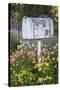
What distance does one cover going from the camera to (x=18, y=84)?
6.42 feet

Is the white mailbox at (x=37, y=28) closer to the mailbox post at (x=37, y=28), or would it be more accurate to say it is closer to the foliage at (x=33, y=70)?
the mailbox post at (x=37, y=28)

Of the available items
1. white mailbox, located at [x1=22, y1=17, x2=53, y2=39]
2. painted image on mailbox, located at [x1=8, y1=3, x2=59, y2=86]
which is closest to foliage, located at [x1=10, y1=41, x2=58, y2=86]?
painted image on mailbox, located at [x1=8, y1=3, x2=59, y2=86]

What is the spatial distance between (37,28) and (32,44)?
13 cm

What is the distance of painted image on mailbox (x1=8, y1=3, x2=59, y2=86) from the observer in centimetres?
195

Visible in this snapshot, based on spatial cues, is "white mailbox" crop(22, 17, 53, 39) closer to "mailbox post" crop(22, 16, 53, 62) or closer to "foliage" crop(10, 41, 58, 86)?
"mailbox post" crop(22, 16, 53, 62)

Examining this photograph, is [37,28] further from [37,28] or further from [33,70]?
[33,70]

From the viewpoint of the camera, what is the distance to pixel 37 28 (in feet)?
6.51

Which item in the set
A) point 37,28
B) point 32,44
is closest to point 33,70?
point 32,44

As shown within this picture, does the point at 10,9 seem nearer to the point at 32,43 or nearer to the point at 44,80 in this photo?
the point at 32,43

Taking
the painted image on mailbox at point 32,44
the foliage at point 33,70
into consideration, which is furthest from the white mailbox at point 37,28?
the foliage at point 33,70

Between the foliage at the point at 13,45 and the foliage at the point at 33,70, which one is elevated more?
the foliage at the point at 13,45

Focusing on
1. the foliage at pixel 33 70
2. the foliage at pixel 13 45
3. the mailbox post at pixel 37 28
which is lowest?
the foliage at pixel 33 70

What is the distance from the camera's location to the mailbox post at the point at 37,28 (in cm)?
197

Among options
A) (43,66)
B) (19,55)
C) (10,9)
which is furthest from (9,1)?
(43,66)
